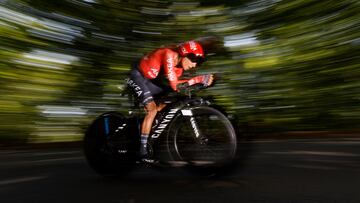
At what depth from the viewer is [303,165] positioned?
664 cm

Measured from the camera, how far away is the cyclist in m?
5.88

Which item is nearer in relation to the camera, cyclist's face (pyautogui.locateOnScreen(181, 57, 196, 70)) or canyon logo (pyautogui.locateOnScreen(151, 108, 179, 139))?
canyon logo (pyautogui.locateOnScreen(151, 108, 179, 139))

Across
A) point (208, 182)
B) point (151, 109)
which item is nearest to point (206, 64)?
point (151, 109)

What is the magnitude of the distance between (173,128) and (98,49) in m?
6.35

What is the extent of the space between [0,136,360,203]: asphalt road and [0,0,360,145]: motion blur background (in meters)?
3.35

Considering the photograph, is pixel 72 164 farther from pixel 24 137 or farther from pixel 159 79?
pixel 24 137

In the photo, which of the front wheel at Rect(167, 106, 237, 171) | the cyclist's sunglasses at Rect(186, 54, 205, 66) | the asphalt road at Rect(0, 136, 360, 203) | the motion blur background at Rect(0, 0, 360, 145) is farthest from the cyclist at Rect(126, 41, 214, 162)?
the motion blur background at Rect(0, 0, 360, 145)

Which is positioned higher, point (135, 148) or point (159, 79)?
point (159, 79)

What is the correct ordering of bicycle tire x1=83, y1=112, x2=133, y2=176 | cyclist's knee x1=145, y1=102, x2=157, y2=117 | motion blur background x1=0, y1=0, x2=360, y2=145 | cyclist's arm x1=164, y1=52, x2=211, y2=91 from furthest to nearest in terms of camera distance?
motion blur background x1=0, y1=0, x2=360, y2=145 < bicycle tire x1=83, y1=112, x2=133, y2=176 < cyclist's knee x1=145, y1=102, x2=157, y2=117 < cyclist's arm x1=164, y1=52, x2=211, y2=91

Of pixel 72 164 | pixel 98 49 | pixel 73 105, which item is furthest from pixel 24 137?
pixel 72 164

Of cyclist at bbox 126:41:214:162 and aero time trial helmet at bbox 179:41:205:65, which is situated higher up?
aero time trial helmet at bbox 179:41:205:65

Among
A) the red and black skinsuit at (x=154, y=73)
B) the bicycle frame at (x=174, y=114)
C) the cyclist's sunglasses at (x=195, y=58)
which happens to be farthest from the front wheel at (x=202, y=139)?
the cyclist's sunglasses at (x=195, y=58)

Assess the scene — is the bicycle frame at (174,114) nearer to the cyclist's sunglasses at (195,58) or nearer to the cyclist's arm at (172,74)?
the cyclist's arm at (172,74)

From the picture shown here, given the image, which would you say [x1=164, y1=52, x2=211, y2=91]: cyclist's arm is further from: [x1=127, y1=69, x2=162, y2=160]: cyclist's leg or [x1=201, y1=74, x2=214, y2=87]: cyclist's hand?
[x1=127, y1=69, x2=162, y2=160]: cyclist's leg
